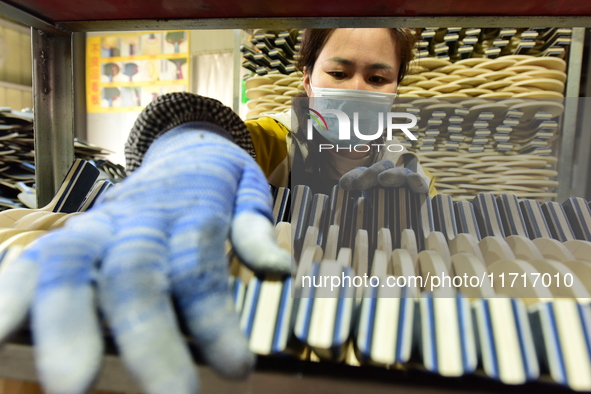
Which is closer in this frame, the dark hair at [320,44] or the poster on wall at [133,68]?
the dark hair at [320,44]

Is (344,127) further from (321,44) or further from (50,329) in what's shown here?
(321,44)

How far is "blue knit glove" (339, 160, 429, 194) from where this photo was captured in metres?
0.48

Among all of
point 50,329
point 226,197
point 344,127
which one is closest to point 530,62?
point 344,127

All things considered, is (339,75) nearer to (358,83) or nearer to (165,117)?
(358,83)

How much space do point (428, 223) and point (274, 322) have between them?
30 centimetres

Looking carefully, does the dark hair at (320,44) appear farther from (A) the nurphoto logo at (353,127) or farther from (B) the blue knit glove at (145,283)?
(B) the blue knit glove at (145,283)

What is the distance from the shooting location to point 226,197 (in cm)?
33

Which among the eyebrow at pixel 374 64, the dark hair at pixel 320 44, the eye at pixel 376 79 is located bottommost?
the eye at pixel 376 79

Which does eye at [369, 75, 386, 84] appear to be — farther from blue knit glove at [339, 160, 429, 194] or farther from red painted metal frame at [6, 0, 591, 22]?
blue knit glove at [339, 160, 429, 194]

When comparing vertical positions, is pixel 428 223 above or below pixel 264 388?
above

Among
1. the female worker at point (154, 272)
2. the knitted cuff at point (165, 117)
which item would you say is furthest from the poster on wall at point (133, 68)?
the female worker at point (154, 272)

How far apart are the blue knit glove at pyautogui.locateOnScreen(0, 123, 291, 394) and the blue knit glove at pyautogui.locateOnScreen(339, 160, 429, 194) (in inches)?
8.2

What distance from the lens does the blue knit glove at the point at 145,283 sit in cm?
24

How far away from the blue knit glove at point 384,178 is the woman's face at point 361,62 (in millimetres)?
275
